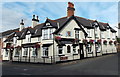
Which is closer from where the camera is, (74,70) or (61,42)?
(74,70)

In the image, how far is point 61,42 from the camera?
55.7 ft

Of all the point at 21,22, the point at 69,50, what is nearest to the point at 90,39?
the point at 69,50

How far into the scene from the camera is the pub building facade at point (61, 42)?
1697cm

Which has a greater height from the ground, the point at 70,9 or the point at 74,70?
the point at 70,9

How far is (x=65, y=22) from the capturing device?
17.9 meters

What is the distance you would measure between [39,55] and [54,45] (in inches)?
149

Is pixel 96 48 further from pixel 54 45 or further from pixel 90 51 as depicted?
pixel 54 45

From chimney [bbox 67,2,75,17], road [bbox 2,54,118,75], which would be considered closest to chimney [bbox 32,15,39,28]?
chimney [bbox 67,2,75,17]

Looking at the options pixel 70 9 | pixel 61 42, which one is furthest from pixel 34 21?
pixel 61 42

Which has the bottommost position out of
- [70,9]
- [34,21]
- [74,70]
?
[74,70]

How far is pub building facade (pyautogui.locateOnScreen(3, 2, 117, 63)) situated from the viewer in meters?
17.0

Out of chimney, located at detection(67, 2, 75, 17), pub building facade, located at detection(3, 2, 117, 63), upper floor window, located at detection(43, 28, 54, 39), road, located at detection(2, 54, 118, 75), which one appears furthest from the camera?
chimney, located at detection(67, 2, 75, 17)

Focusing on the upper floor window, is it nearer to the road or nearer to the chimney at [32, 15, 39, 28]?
the road

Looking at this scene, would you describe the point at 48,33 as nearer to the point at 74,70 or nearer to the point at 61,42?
the point at 61,42
